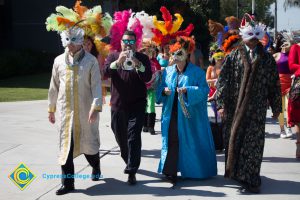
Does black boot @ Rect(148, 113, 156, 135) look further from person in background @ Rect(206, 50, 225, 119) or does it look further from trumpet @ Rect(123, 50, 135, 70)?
trumpet @ Rect(123, 50, 135, 70)

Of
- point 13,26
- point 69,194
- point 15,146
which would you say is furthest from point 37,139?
point 13,26

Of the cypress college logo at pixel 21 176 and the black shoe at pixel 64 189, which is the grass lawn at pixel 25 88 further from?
the black shoe at pixel 64 189

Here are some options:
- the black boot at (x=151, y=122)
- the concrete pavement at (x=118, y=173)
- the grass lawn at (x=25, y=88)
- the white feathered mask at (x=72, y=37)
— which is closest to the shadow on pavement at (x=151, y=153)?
the concrete pavement at (x=118, y=173)

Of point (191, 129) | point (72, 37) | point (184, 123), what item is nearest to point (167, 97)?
point (184, 123)

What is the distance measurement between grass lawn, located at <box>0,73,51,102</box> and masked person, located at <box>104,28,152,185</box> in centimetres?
989

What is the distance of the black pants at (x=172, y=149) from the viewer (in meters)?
6.80

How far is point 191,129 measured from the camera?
22.6ft

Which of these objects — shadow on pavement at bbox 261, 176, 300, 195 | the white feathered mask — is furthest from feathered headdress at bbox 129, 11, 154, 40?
shadow on pavement at bbox 261, 176, 300, 195

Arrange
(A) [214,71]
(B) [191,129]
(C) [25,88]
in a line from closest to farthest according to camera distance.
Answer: (B) [191,129] → (A) [214,71] → (C) [25,88]

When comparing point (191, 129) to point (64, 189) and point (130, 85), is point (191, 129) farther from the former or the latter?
point (64, 189)

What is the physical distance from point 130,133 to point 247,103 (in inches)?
59.7

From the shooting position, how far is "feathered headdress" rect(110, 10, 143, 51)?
7.45m

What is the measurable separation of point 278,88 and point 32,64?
2207cm

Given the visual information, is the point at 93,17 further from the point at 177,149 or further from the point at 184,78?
the point at 177,149
